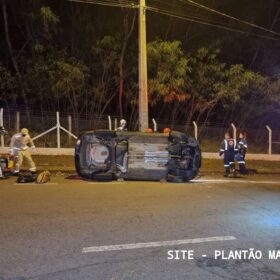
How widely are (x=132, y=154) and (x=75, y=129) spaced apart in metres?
7.92

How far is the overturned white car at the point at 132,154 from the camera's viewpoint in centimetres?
1087

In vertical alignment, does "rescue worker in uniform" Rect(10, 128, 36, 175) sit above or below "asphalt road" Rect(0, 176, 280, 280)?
above

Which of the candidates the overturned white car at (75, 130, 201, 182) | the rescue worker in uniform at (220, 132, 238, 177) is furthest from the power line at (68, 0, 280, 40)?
the overturned white car at (75, 130, 201, 182)

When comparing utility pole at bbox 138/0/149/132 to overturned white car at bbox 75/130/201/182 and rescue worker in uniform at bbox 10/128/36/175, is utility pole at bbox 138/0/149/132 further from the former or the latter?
rescue worker in uniform at bbox 10/128/36/175

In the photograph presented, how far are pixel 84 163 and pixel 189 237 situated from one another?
5.23m

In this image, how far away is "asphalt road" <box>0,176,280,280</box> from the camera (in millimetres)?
5055

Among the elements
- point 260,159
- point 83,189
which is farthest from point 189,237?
point 260,159

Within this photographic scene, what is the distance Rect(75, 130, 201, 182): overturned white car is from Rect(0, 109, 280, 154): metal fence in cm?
672

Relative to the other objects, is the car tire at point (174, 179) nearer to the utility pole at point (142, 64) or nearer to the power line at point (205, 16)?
the utility pole at point (142, 64)

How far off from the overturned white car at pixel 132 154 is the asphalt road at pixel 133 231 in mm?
510

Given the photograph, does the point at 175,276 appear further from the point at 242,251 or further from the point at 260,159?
the point at 260,159

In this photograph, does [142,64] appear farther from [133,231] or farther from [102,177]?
[133,231]

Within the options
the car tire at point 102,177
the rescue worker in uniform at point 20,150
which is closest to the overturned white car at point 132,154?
the car tire at point 102,177

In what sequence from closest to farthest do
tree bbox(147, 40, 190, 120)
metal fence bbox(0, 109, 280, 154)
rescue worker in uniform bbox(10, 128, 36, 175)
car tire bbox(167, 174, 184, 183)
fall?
car tire bbox(167, 174, 184, 183)
rescue worker in uniform bbox(10, 128, 36, 175)
metal fence bbox(0, 109, 280, 154)
tree bbox(147, 40, 190, 120)
